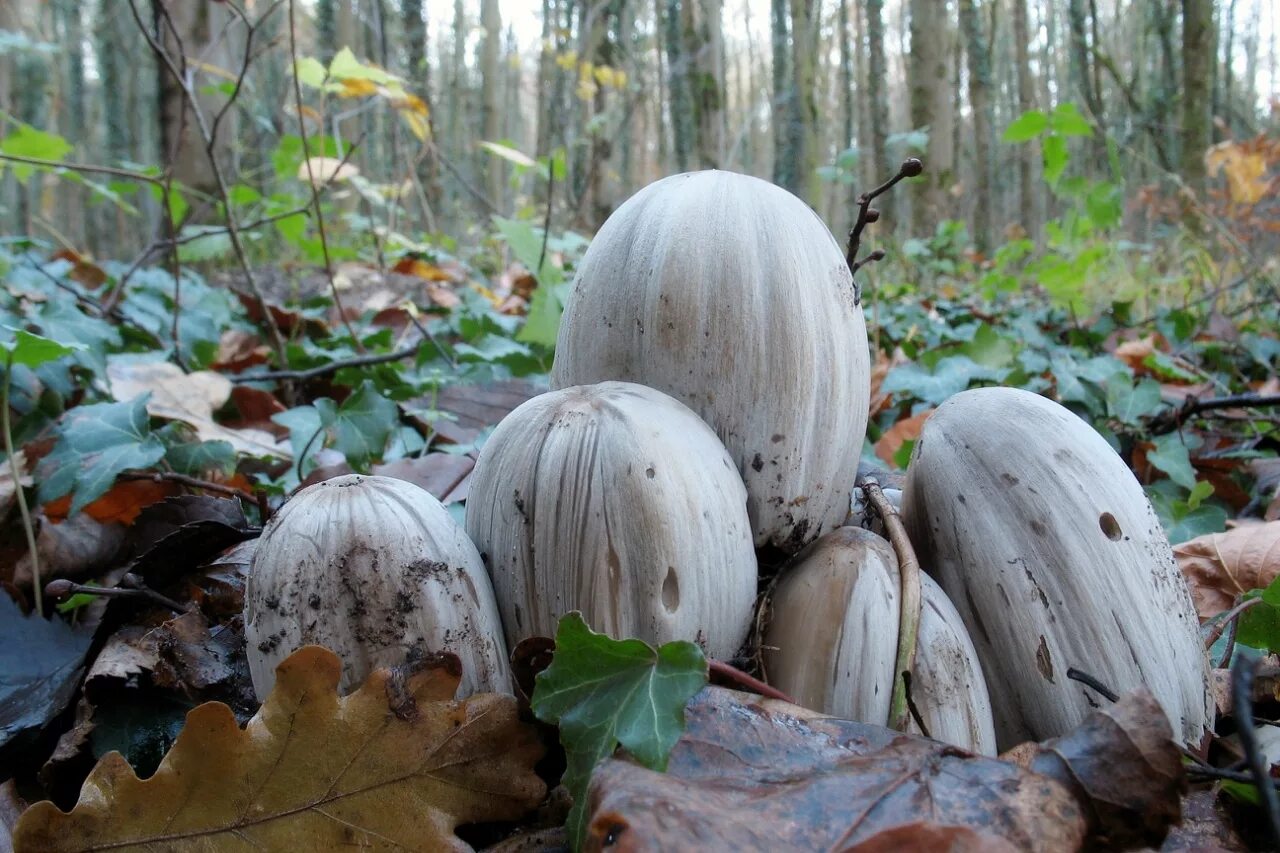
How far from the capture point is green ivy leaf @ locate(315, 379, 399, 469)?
98.8 inches

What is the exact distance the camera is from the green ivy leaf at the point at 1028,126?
4.54 m

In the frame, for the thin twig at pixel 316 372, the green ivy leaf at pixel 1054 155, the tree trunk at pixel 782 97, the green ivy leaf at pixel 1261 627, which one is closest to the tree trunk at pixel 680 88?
the tree trunk at pixel 782 97

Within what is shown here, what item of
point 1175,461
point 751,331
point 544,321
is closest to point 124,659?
point 751,331

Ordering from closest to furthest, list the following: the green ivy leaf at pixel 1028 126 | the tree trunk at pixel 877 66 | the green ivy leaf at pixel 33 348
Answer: the green ivy leaf at pixel 33 348
the green ivy leaf at pixel 1028 126
the tree trunk at pixel 877 66

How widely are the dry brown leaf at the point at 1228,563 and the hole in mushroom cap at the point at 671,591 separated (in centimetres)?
134

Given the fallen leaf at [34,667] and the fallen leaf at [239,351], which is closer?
the fallen leaf at [34,667]

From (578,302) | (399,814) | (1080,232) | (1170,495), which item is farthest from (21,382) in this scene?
(1080,232)

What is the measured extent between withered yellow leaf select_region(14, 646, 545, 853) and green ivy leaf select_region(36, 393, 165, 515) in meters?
1.10

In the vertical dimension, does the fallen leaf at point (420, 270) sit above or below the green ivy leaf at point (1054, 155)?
below

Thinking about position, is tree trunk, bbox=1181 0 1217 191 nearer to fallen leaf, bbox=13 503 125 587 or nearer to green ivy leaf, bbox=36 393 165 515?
green ivy leaf, bbox=36 393 165 515

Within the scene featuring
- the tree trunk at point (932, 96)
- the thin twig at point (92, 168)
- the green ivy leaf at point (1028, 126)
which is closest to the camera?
the thin twig at point (92, 168)

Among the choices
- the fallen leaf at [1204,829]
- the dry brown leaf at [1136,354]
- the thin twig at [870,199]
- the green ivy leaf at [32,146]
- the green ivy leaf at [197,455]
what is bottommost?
the fallen leaf at [1204,829]

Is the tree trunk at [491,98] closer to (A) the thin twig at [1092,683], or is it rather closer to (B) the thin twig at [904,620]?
(B) the thin twig at [904,620]

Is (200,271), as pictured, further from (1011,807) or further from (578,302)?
(1011,807)
